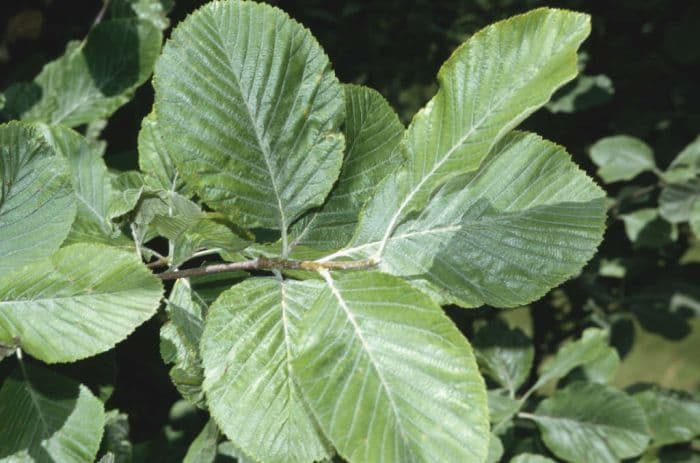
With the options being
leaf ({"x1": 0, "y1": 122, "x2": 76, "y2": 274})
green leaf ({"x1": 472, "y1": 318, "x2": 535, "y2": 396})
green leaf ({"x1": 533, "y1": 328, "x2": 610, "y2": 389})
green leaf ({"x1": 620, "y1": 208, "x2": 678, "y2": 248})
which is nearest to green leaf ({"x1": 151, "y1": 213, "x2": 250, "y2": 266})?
leaf ({"x1": 0, "y1": 122, "x2": 76, "y2": 274})

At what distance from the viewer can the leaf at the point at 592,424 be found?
68.3 inches

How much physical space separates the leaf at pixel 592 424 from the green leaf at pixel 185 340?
1134 millimetres

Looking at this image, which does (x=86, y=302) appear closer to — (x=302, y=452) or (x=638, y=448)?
(x=302, y=452)

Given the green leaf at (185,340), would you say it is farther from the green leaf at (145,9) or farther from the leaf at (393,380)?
the green leaf at (145,9)

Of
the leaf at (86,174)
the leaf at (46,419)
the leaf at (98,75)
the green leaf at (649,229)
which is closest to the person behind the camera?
the leaf at (46,419)

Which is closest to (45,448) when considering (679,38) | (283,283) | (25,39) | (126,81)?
(283,283)

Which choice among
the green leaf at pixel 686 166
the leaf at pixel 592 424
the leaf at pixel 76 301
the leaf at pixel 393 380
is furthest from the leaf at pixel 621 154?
the leaf at pixel 76 301

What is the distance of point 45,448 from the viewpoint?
96 cm

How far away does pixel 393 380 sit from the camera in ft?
2.42

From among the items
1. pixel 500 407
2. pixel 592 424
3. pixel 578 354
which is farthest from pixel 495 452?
pixel 578 354

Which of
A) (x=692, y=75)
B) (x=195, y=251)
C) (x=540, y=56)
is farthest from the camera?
(x=692, y=75)

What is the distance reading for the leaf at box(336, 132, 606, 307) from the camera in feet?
2.87

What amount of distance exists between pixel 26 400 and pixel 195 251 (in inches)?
13.6

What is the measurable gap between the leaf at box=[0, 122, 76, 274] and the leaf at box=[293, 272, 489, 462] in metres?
0.33
